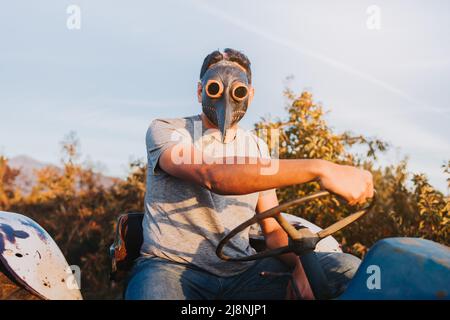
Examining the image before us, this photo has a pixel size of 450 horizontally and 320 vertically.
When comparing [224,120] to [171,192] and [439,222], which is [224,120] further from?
[439,222]

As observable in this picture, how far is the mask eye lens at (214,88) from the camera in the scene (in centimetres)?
270

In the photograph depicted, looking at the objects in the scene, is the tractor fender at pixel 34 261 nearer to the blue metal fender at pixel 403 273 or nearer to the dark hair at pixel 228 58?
the dark hair at pixel 228 58

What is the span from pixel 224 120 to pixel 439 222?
134 inches

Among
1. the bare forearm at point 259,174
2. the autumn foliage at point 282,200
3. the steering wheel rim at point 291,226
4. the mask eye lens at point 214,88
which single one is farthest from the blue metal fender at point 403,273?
the autumn foliage at point 282,200

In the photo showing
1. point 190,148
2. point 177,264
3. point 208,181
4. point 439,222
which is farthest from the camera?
point 439,222

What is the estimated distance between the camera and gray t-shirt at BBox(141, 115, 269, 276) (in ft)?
8.61

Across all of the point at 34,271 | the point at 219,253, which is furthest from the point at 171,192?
the point at 34,271

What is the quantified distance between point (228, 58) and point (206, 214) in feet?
2.88

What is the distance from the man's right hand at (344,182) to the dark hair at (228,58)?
1079 mm

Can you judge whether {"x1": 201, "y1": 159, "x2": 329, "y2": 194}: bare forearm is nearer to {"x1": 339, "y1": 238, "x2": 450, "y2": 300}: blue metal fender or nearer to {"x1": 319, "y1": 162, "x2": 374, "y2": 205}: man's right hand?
{"x1": 319, "y1": 162, "x2": 374, "y2": 205}: man's right hand

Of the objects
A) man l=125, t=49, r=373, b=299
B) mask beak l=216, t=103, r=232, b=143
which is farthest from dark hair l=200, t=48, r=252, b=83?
mask beak l=216, t=103, r=232, b=143

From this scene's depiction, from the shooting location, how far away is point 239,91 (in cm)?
271

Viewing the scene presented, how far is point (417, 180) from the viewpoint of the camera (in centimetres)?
550
